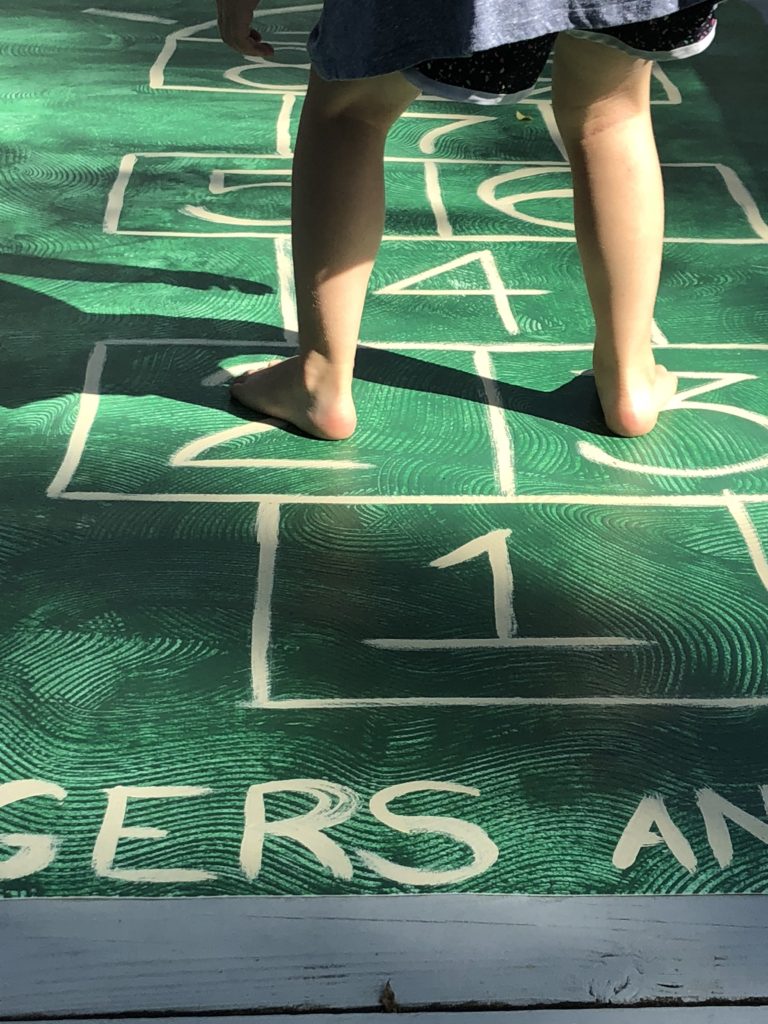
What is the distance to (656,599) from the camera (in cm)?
147

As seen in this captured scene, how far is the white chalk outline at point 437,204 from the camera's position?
94.1 inches

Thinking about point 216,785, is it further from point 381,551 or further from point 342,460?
point 342,460

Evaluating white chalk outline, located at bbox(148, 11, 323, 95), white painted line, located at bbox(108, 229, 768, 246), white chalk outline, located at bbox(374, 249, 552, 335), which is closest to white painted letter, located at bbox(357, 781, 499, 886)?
white chalk outline, located at bbox(374, 249, 552, 335)

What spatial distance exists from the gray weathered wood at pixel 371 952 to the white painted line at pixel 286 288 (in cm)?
108

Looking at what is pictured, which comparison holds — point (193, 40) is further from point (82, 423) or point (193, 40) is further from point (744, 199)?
point (82, 423)

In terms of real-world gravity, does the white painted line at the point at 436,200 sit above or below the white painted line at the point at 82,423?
above

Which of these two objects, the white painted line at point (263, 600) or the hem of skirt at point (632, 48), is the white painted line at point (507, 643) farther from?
the hem of skirt at point (632, 48)

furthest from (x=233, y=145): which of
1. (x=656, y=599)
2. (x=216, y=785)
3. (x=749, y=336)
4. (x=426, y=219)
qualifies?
(x=216, y=785)

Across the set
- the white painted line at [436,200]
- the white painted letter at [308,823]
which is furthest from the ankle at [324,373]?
the white painted line at [436,200]

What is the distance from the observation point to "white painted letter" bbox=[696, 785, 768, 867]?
1150 mm

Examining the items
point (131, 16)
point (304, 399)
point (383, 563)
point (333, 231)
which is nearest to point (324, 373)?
point (304, 399)

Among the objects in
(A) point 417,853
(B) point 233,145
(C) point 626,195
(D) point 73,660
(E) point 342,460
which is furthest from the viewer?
(B) point 233,145

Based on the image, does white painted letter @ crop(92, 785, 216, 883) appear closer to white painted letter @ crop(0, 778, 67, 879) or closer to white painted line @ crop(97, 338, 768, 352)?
white painted letter @ crop(0, 778, 67, 879)

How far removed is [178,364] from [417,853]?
1015 millimetres
